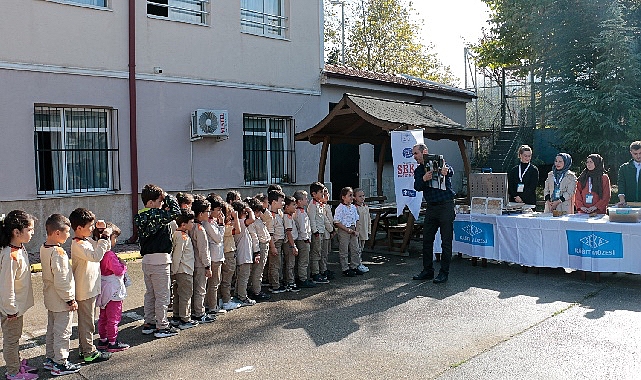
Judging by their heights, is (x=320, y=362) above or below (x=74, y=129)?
below

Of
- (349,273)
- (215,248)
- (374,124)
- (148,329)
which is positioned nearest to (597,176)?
(374,124)

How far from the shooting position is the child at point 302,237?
27.2 ft

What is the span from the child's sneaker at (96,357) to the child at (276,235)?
2802 mm

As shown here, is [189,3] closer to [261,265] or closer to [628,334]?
[261,265]

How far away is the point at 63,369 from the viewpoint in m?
5.14

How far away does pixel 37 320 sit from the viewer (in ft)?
22.5

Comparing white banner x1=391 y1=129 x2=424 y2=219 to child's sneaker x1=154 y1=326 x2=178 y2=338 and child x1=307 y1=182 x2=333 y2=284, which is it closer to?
child x1=307 y1=182 x2=333 y2=284

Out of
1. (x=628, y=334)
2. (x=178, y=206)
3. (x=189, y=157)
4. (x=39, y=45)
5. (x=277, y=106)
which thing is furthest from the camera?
(x=277, y=106)

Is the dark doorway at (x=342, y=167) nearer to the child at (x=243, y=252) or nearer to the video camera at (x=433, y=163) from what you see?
the video camera at (x=433, y=163)

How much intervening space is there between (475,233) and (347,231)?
2148 millimetres

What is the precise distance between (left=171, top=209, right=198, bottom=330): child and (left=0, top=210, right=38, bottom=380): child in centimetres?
159

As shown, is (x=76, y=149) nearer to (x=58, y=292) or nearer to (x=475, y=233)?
(x=58, y=292)

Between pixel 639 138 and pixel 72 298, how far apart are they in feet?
57.7

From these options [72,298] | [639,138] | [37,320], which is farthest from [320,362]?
[639,138]
